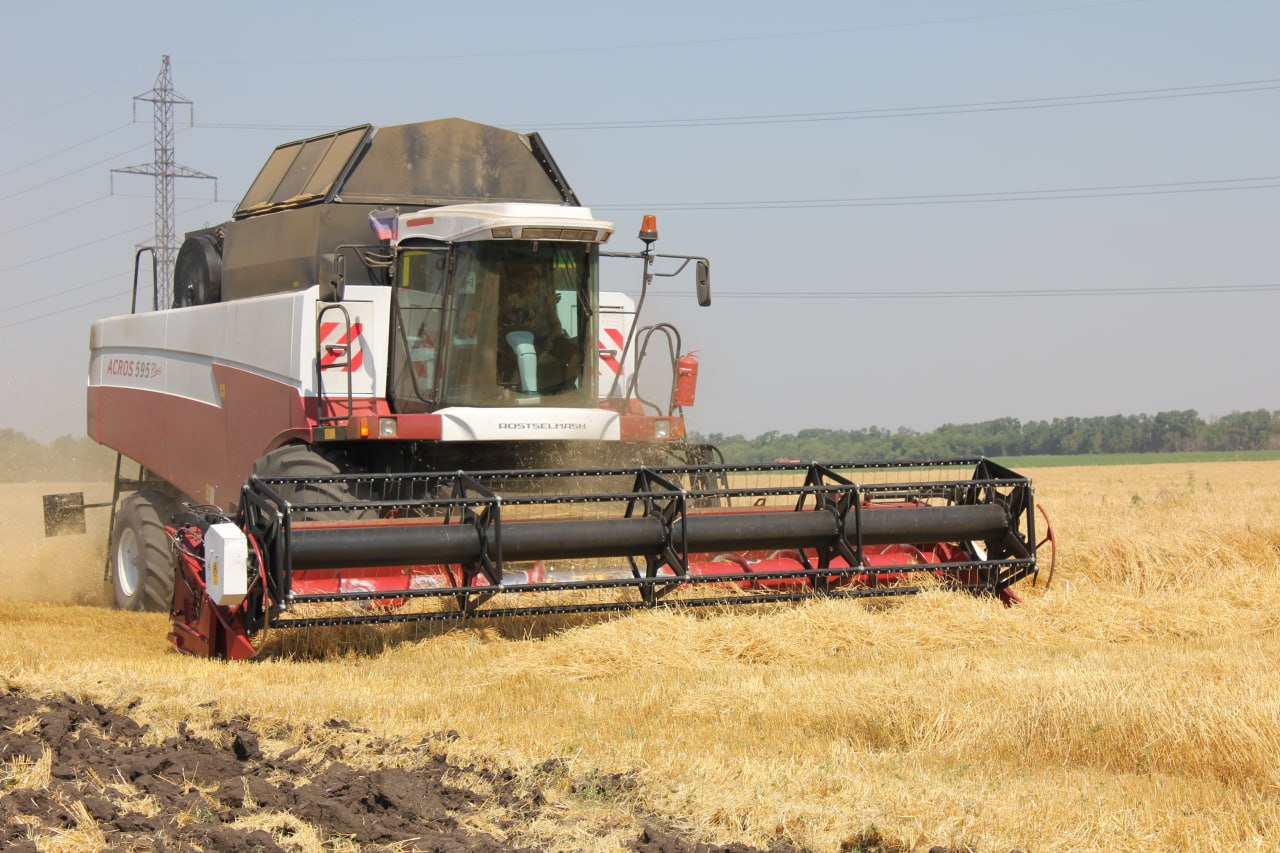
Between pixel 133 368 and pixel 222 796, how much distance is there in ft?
24.4

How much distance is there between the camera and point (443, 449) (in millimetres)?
8398

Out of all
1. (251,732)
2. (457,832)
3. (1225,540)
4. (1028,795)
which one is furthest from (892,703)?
(1225,540)

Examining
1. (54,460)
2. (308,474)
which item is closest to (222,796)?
(308,474)

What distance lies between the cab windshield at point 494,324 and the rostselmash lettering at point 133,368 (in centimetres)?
295

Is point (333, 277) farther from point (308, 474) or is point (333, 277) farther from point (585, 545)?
point (585, 545)

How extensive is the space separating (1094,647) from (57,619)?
21.2ft

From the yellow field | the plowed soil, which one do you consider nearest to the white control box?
the yellow field

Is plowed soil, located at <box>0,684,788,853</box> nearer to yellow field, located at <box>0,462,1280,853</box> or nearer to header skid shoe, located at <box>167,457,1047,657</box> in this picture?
yellow field, located at <box>0,462,1280,853</box>

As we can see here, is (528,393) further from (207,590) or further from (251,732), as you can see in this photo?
(251,732)

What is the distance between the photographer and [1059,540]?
1044 cm

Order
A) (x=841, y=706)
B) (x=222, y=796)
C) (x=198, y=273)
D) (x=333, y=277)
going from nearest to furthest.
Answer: (x=222, y=796) < (x=841, y=706) < (x=333, y=277) < (x=198, y=273)

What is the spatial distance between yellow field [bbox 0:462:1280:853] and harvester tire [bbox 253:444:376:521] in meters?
Answer: 0.80

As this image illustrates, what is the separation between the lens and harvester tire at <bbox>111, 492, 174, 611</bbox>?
9562 millimetres

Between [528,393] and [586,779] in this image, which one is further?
[528,393]
